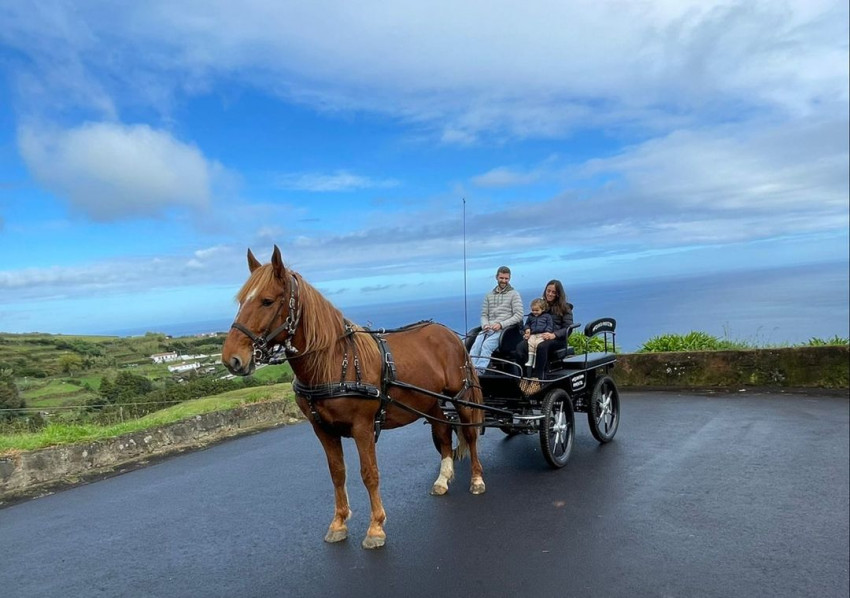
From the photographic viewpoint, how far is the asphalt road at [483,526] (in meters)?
3.73

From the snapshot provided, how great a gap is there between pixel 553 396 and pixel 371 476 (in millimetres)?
2580

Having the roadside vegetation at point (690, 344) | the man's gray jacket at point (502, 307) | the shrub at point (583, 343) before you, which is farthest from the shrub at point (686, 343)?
the man's gray jacket at point (502, 307)

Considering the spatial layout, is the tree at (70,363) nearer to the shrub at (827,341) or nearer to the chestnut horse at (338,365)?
the chestnut horse at (338,365)

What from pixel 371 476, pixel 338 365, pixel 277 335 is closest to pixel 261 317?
pixel 277 335

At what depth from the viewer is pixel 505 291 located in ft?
22.4

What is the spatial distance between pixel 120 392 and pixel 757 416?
979 cm

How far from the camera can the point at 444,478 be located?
18.1 feet

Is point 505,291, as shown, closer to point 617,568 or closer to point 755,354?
point 617,568

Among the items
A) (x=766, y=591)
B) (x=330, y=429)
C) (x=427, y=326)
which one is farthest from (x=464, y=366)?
(x=766, y=591)

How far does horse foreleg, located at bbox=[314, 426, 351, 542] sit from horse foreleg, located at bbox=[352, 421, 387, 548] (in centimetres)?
22

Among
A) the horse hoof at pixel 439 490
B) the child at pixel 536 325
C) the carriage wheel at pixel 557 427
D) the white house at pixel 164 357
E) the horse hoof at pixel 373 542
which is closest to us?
the horse hoof at pixel 373 542

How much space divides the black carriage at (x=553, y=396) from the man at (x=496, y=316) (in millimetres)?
126

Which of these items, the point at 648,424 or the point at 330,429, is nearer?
the point at 330,429

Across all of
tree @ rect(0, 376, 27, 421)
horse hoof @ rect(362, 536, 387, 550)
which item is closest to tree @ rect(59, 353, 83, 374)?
tree @ rect(0, 376, 27, 421)
